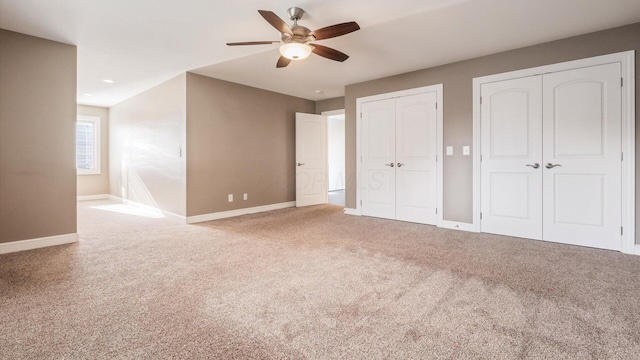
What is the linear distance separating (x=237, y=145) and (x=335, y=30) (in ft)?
10.6

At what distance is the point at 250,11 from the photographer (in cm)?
284

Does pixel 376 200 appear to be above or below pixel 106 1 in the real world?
below

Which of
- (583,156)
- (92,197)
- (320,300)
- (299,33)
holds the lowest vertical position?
(320,300)

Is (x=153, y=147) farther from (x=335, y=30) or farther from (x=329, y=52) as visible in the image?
(x=335, y=30)

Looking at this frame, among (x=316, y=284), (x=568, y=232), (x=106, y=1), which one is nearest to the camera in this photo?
(x=316, y=284)

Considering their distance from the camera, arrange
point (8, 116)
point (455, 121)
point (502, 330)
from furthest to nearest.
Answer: point (455, 121) → point (8, 116) → point (502, 330)

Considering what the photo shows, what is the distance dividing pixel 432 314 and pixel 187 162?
4.16 metres

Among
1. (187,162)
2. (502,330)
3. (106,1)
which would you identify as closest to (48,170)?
(187,162)

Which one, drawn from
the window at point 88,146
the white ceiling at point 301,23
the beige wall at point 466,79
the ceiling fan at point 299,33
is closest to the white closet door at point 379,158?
the beige wall at point 466,79

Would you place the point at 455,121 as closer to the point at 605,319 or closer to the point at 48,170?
the point at 605,319

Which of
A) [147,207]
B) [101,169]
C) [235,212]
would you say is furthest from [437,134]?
[101,169]

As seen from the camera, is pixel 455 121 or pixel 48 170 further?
pixel 455 121

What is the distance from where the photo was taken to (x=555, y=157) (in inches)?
138

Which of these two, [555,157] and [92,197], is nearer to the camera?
[555,157]
